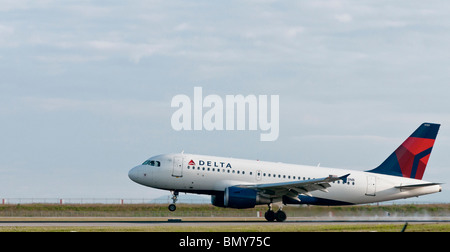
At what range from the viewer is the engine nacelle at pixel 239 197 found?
49375mm

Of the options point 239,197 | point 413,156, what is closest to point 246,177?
point 239,197

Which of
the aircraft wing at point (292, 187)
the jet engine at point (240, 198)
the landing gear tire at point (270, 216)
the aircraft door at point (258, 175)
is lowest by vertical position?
the landing gear tire at point (270, 216)

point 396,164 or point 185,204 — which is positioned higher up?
point 396,164

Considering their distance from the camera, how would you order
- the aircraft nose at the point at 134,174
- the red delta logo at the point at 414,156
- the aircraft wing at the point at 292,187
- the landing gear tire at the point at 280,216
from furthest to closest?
the red delta logo at the point at 414,156 < the aircraft nose at the point at 134,174 < the landing gear tire at the point at 280,216 < the aircraft wing at the point at 292,187

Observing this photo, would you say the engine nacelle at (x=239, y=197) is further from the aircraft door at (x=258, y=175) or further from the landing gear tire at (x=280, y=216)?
the aircraft door at (x=258, y=175)

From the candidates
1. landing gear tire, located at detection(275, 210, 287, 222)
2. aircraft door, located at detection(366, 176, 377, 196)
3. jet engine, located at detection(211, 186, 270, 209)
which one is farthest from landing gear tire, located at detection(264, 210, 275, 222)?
aircraft door, located at detection(366, 176, 377, 196)

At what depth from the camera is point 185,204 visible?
75.5 meters

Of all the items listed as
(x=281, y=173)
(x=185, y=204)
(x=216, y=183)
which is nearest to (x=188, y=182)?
(x=216, y=183)

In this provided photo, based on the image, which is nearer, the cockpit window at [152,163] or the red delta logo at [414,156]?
the cockpit window at [152,163]

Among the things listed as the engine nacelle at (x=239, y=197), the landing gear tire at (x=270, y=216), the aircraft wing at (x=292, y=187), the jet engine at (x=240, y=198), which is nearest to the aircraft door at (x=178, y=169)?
the jet engine at (x=240, y=198)

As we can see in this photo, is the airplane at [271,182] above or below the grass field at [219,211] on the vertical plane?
above

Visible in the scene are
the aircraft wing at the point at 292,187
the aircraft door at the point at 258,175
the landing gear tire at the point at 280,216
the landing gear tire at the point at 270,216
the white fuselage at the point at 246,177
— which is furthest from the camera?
the aircraft door at the point at 258,175
